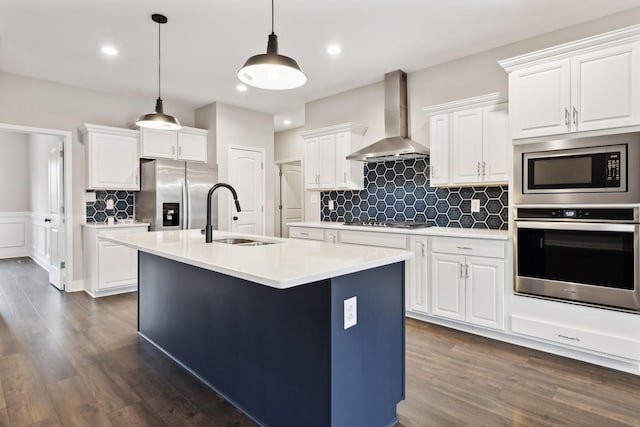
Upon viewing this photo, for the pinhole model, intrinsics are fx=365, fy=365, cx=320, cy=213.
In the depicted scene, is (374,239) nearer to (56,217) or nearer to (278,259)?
(278,259)

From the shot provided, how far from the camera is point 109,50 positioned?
11.9 ft

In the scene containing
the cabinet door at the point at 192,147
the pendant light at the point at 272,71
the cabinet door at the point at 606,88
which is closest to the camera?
the pendant light at the point at 272,71

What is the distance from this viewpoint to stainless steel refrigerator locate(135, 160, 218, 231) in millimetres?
4684

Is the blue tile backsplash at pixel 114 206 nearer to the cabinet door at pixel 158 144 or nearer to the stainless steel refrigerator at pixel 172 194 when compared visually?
the stainless steel refrigerator at pixel 172 194

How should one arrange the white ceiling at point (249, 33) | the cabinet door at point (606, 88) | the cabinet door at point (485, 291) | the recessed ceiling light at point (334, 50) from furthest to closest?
the recessed ceiling light at point (334, 50) < the cabinet door at point (485, 291) < the white ceiling at point (249, 33) < the cabinet door at point (606, 88)

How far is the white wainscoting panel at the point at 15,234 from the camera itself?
730 centimetres

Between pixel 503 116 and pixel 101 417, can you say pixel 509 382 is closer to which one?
pixel 503 116

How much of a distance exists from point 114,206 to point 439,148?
4.29 metres

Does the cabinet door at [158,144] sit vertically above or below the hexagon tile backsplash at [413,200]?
above

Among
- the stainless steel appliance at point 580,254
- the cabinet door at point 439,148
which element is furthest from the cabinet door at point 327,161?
the stainless steel appliance at point 580,254

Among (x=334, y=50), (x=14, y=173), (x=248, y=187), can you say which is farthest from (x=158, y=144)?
(x=14, y=173)

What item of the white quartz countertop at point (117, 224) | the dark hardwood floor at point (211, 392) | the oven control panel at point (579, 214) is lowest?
the dark hardwood floor at point (211, 392)

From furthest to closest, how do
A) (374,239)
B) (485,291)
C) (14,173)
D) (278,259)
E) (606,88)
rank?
(14,173)
(374,239)
(485,291)
(606,88)
(278,259)

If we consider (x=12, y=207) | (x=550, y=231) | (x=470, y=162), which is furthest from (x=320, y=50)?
(x=12, y=207)
